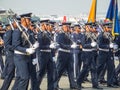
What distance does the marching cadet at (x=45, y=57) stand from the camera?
11.1 meters

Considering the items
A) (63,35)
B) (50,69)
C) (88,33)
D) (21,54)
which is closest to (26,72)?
(21,54)

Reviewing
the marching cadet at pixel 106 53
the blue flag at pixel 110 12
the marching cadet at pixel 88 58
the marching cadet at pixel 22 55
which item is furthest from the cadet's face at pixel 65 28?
the blue flag at pixel 110 12

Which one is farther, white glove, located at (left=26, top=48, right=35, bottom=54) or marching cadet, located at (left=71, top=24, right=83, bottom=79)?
marching cadet, located at (left=71, top=24, right=83, bottom=79)

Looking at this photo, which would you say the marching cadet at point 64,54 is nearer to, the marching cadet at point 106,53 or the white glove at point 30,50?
the marching cadet at point 106,53

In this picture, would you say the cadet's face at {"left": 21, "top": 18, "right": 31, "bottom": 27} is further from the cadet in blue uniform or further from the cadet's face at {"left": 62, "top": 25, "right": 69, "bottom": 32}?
the cadet's face at {"left": 62, "top": 25, "right": 69, "bottom": 32}

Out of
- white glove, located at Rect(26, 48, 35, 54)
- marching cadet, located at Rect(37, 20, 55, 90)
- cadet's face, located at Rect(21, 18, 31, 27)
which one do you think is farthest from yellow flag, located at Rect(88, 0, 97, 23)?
white glove, located at Rect(26, 48, 35, 54)

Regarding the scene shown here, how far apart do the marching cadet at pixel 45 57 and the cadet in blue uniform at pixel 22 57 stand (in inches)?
55.1

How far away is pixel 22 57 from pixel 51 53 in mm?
2060

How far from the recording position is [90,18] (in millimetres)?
18844

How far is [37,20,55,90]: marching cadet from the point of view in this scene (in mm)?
11125

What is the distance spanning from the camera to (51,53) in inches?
456

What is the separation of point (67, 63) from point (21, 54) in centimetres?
300

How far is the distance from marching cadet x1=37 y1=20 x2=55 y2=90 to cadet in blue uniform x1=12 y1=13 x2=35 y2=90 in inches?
55.1

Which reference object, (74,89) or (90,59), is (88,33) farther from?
(74,89)
